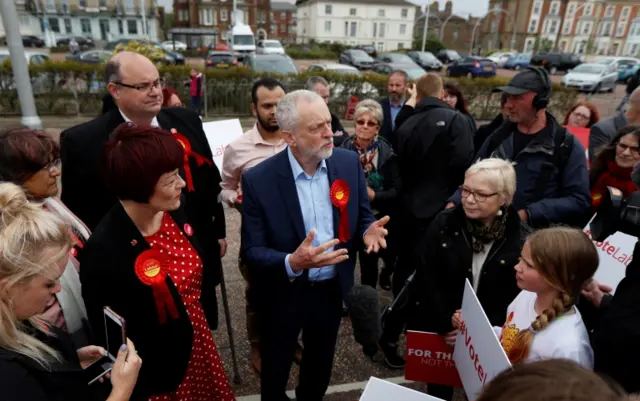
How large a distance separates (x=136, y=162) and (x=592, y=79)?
2645 centimetres

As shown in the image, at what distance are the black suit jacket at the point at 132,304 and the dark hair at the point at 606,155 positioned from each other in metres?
3.37

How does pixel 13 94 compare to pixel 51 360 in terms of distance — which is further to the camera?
pixel 13 94

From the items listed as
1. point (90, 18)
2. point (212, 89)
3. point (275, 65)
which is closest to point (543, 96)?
point (212, 89)

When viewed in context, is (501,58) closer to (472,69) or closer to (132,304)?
(472,69)

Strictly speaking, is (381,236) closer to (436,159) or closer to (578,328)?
(578,328)

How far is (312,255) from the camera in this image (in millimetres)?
1862

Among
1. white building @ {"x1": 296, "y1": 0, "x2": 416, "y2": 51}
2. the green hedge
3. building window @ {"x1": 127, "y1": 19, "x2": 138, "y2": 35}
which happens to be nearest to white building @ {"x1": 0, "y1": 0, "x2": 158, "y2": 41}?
building window @ {"x1": 127, "y1": 19, "x2": 138, "y2": 35}

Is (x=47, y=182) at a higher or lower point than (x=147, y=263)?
higher

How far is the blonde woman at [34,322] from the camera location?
3.87ft

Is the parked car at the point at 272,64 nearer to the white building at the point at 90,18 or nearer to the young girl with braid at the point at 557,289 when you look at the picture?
the young girl with braid at the point at 557,289

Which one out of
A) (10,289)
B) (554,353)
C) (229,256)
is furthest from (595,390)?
(229,256)

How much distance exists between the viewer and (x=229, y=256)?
4.79 meters

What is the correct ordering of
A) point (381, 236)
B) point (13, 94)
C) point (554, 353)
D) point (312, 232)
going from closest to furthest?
point (554, 353), point (312, 232), point (381, 236), point (13, 94)

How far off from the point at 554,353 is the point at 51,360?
186 centimetres
